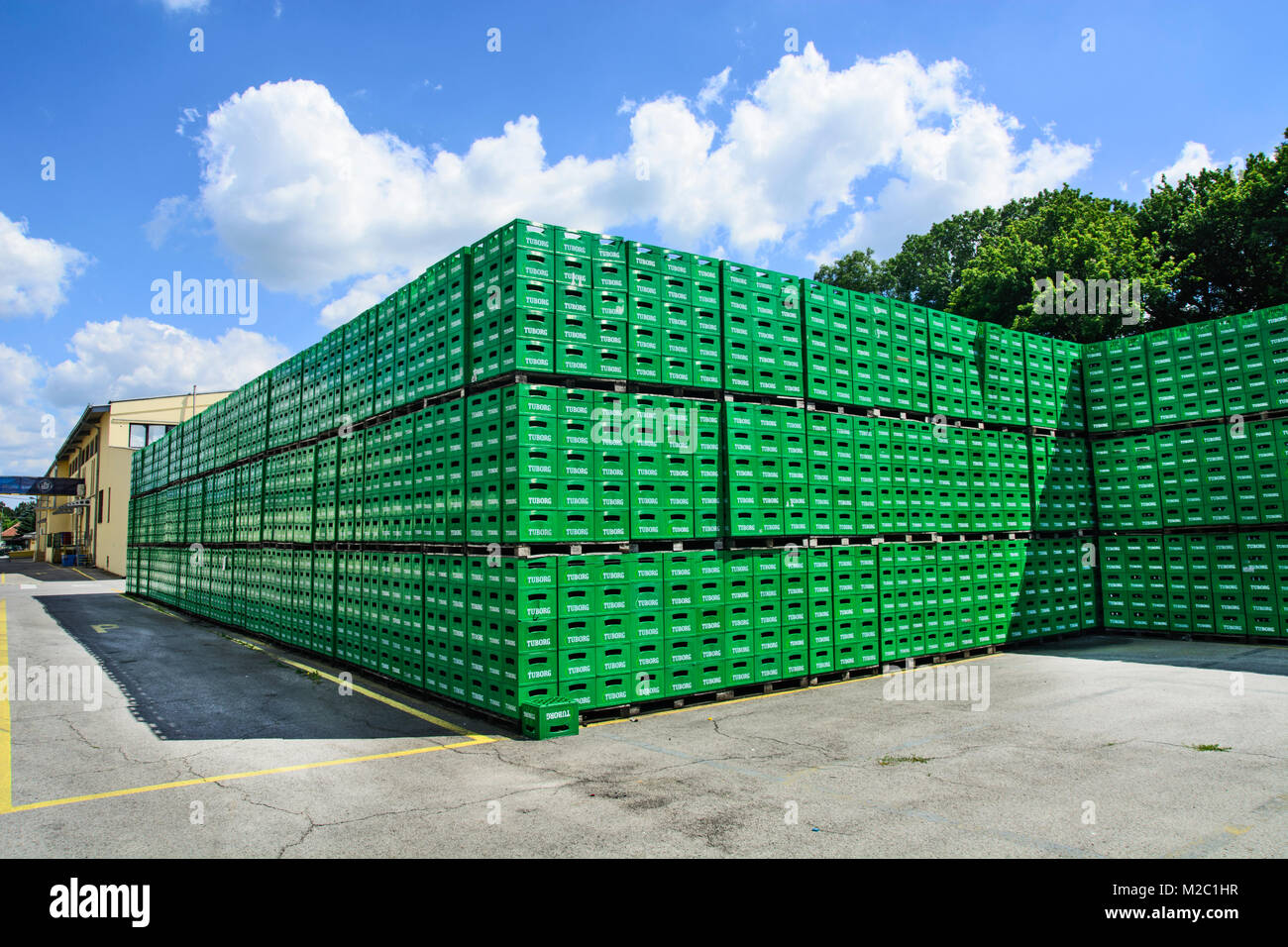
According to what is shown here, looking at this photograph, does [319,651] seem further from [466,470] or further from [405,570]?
[466,470]

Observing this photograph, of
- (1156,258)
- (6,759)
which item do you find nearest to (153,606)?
(6,759)

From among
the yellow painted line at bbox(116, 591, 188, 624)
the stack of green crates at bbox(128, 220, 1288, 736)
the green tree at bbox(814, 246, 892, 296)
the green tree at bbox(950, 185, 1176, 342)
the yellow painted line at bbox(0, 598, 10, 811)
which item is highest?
the green tree at bbox(814, 246, 892, 296)

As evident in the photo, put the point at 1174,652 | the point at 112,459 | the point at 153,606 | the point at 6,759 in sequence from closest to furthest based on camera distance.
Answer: the point at 6,759, the point at 1174,652, the point at 153,606, the point at 112,459

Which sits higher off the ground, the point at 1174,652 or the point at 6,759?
the point at 6,759

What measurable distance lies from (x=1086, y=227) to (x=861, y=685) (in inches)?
829

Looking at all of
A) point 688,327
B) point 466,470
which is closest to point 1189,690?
point 688,327

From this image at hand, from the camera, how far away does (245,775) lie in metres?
6.69

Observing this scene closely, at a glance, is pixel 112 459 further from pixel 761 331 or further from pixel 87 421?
pixel 761 331

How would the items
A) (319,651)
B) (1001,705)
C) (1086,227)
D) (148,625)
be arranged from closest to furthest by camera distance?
(1001,705) < (319,651) < (148,625) < (1086,227)

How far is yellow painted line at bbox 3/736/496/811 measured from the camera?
19.7 ft

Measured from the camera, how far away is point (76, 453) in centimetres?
6488

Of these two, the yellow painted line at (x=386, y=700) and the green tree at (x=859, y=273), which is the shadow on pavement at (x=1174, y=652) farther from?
the green tree at (x=859, y=273)

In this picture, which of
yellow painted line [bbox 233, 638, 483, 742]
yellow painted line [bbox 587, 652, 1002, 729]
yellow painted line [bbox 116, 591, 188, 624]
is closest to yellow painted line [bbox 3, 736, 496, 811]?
yellow painted line [bbox 233, 638, 483, 742]

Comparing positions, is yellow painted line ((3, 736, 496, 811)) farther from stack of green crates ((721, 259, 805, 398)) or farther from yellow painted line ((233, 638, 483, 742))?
stack of green crates ((721, 259, 805, 398))
